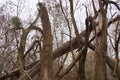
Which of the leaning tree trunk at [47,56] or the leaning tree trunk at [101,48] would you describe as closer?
the leaning tree trunk at [47,56]

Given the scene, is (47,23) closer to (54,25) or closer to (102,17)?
(102,17)

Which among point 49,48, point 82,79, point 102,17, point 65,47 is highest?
point 102,17

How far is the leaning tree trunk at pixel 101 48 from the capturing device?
Answer: 3877 millimetres

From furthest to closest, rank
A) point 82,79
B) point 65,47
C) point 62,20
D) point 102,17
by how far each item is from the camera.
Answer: point 62,20, point 65,47, point 82,79, point 102,17

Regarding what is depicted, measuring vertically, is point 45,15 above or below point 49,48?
above

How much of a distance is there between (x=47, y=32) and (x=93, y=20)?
1458 mm

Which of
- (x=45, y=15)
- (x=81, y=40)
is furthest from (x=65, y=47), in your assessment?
(x=45, y=15)

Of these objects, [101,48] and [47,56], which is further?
[101,48]

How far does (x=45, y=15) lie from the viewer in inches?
135

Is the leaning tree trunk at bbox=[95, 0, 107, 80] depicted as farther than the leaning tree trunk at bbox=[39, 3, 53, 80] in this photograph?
Yes

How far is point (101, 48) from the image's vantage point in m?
4.12

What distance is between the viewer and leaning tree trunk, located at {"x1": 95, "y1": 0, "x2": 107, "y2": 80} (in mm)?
3877

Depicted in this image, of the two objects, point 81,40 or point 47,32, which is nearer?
point 47,32

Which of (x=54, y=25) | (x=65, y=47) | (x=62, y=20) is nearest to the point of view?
(x=65, y=47)
